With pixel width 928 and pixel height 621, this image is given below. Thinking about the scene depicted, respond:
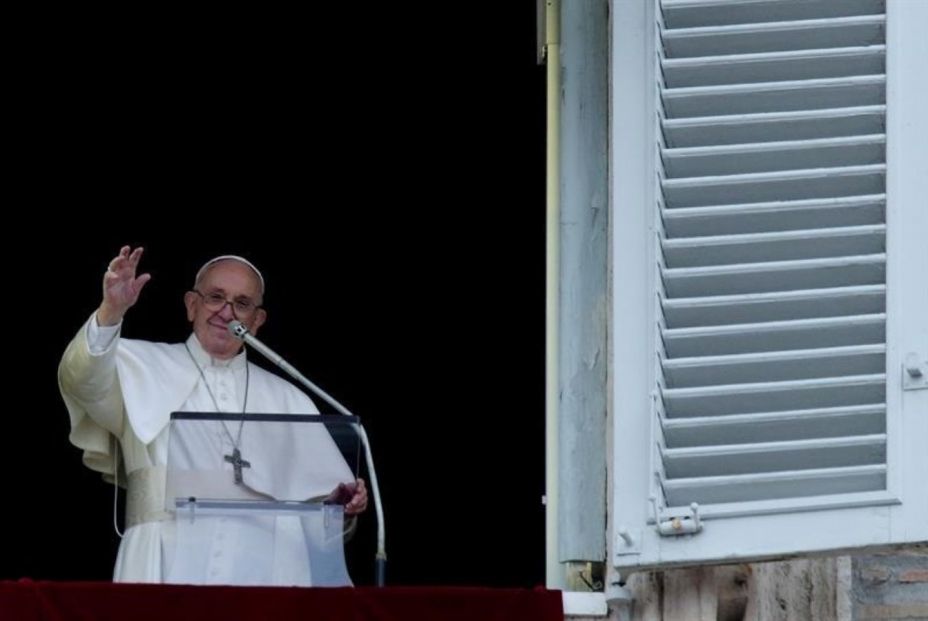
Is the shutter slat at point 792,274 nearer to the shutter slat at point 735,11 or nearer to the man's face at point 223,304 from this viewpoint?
the shutter slat at point 735,11

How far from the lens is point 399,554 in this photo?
10.9 m

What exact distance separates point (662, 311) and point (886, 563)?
869 millimetres

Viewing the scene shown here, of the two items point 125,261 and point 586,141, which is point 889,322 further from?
point 125,261

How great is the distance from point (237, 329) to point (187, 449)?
761mm

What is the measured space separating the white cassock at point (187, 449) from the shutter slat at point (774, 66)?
1225 mm

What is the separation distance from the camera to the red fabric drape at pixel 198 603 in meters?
7.42

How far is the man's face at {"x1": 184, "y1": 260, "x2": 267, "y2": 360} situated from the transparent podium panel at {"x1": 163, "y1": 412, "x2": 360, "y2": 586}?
44.1 inches

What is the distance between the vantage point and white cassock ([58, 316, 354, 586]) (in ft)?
25.7

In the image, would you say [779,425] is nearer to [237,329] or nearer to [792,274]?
[792,274]

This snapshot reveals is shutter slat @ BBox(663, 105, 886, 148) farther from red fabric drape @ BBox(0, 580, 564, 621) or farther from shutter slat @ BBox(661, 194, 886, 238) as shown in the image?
red fabric drape @ BBox(0, 580, 564, 621)

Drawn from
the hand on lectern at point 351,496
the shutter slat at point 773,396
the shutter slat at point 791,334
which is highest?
the shutter slat at point 791,334

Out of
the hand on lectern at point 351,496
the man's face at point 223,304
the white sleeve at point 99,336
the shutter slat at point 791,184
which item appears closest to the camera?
the shutter slat at point 791,184

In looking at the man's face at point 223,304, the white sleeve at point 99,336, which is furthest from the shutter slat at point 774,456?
the man's face at point 223,304

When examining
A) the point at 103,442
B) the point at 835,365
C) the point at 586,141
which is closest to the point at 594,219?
the point at 586,141
